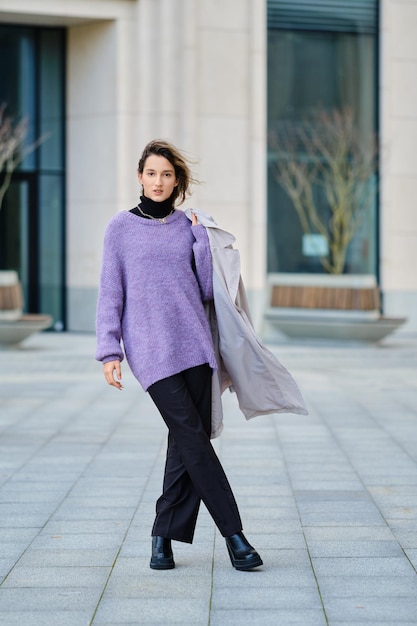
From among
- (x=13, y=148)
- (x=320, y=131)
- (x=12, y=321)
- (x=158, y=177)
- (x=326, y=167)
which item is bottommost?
(x=12, y=321)

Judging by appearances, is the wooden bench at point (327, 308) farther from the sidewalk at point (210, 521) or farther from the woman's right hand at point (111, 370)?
the woman's right hand at point (111, 370)

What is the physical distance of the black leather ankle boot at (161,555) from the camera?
4809 mm

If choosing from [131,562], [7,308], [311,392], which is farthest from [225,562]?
[7,308]

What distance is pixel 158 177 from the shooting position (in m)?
4.80

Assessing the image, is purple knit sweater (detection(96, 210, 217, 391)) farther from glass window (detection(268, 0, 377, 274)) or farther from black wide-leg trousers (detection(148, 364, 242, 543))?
glass window (detection(268, 0, 377, 274))

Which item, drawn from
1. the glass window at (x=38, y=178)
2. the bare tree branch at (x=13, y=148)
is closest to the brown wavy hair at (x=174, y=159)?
the bare tree branch at (x=13, y=148)

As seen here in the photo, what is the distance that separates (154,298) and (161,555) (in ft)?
3.49

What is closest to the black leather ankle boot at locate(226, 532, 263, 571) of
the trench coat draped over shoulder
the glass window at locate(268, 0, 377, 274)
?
the trench coat draped over shoulder

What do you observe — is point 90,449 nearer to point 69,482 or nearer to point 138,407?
point 69,482

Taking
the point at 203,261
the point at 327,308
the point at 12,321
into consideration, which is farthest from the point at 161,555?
the point at 327,308

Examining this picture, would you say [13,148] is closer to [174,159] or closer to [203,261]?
[174,159]

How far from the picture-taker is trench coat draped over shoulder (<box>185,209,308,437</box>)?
15.7 feet

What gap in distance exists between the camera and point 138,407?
10.7 metres

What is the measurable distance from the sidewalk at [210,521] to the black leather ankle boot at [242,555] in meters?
0.04
